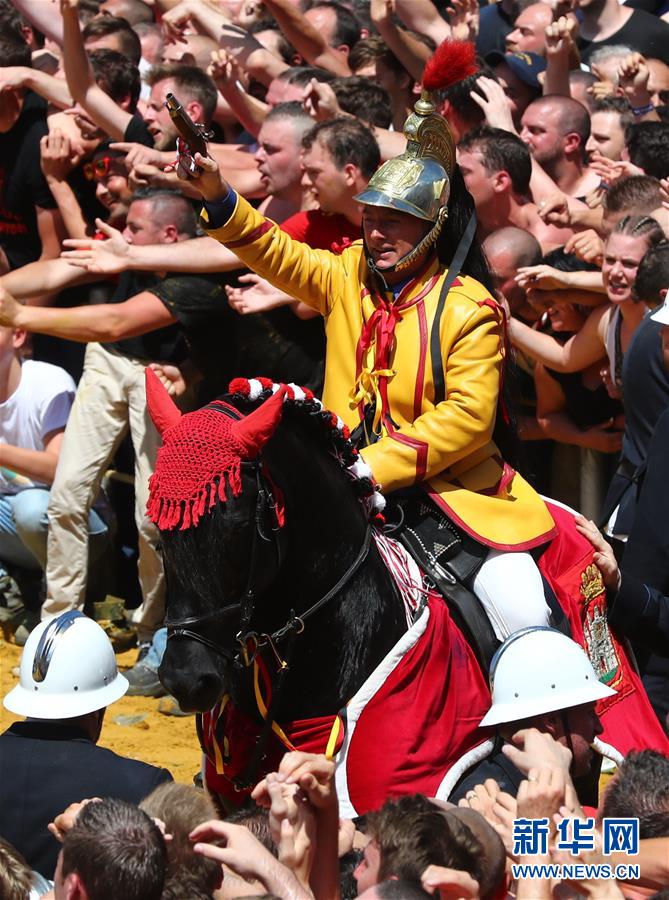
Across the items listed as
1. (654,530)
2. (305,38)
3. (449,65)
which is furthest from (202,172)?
(305,38)

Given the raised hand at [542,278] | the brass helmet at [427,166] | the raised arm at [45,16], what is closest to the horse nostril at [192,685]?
the brass helmet at [427,166]

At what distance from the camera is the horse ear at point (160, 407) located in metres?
4.75

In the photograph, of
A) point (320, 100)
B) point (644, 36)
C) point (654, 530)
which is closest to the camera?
point (654, 530)

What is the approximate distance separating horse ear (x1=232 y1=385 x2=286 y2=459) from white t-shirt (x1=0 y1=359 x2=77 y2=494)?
4.42 meters

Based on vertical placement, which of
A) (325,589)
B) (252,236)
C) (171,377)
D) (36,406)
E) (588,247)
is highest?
(252,236)

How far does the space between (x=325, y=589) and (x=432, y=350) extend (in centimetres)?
99

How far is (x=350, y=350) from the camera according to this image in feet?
18.1

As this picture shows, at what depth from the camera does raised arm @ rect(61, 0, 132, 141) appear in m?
9.14

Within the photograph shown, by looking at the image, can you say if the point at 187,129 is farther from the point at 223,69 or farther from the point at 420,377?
the point at 223,69

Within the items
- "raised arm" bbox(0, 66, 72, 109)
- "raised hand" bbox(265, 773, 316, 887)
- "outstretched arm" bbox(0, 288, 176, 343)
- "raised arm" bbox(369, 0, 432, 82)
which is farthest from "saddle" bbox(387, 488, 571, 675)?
"raised arm" bbox(0, 66, 72, 109)

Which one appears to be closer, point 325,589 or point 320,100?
point 325,589

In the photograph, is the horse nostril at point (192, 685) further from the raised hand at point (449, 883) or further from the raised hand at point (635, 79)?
the raised hand at point (635, 79)

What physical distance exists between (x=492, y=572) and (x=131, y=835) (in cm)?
Result: 202

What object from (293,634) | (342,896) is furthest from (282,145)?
(342,896)
